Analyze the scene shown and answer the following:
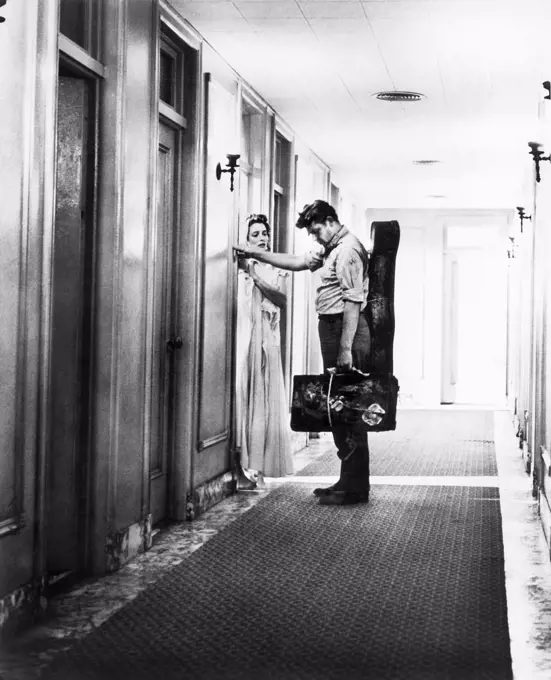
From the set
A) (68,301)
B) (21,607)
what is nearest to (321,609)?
(21,607)

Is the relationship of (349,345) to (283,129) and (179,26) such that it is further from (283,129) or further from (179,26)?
(283,129)

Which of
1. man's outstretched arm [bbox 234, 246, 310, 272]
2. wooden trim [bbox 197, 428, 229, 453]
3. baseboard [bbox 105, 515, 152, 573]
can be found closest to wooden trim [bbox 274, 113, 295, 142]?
man's outstretched arm [bbox 234, 246, 310, 272]

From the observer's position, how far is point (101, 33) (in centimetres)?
440

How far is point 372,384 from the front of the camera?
607 cm

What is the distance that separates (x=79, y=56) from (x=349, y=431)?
9.80 feet

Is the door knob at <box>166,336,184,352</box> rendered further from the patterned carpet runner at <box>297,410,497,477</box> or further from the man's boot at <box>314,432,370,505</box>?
the patterned carpet runner at <box>297,410,497,477</box>

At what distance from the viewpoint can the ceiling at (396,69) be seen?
5441 mm

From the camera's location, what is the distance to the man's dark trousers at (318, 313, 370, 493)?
6.30 m

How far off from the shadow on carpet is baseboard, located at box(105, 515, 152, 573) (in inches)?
10.2

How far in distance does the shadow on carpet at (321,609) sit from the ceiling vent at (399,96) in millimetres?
3197

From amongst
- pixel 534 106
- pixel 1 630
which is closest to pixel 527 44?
pixel 534 106

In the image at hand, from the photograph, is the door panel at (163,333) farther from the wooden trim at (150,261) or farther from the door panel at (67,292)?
the door panel at (67,292)

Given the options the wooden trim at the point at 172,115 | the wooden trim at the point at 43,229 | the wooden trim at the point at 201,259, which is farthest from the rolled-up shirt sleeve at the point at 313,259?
the wooden trim at the point at 43,229

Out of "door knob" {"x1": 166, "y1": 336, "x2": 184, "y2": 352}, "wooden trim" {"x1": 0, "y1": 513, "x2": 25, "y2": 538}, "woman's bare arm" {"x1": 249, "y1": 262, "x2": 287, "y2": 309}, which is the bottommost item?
"wooden trim" {"x1": 0, "y1": 513, "x2": 25, "y2": 538}
